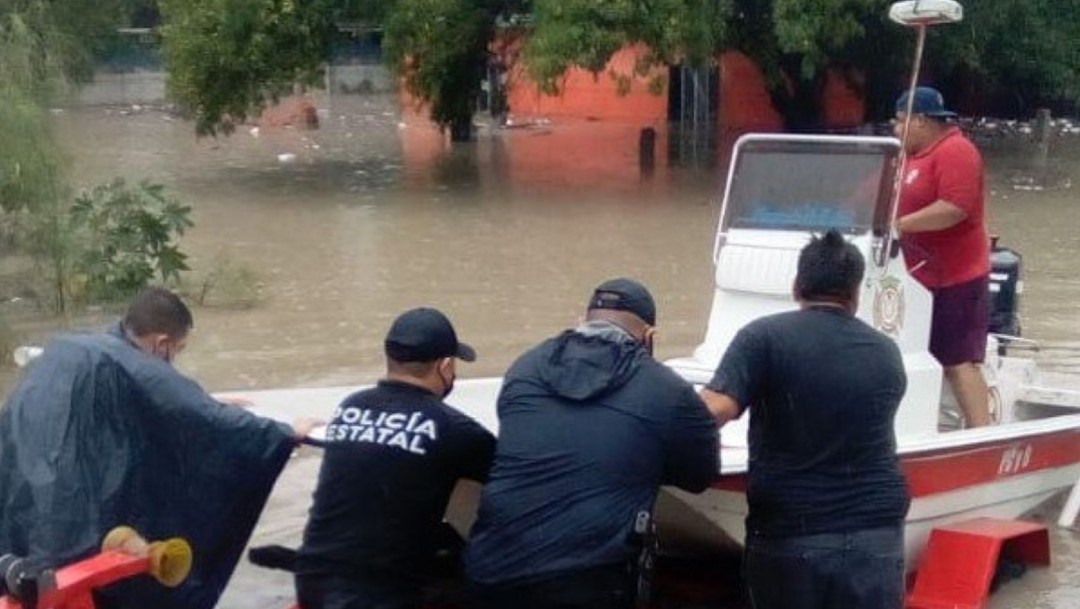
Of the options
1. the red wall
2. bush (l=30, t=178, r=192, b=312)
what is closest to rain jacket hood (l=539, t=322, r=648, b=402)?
bush (l=30, t=178, r=192, b=312)

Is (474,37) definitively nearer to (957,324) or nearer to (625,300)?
(957,324)

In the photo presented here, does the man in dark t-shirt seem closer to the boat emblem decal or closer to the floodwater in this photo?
the boat emblem decal

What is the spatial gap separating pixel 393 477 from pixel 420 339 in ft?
1.23

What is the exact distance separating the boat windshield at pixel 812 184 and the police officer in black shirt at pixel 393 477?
2728mm

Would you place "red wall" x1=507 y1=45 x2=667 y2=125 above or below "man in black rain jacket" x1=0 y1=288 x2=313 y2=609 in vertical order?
below

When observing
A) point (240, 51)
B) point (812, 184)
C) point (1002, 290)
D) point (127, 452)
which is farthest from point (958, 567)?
point (240, 51)

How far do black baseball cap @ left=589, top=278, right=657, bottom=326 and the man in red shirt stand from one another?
2.54 meters

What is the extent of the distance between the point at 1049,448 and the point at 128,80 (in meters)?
44.9

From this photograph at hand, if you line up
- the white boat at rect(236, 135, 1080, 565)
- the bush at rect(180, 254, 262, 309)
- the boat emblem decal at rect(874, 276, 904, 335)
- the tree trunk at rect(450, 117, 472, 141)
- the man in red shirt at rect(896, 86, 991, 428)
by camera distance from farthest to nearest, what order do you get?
the tree trunk at rect(450, 117, 472, 141) → the bush at rect(180, 254, 262, 309) → the man in red shirt at rect(896, 86, 991, 428) → the boat emblem decal at rect(874, 276, 904, 335) → the white boat at rect(236, 135, 1080, 565)

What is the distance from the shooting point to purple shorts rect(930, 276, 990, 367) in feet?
23.3

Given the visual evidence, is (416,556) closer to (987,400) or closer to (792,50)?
(987,400)

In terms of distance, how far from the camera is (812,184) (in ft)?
23.1

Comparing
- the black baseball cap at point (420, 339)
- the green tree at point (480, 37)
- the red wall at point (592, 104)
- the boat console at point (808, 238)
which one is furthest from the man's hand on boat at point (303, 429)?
the red wall at point (592, 104)

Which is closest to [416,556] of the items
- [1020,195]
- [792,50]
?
[792,50]
